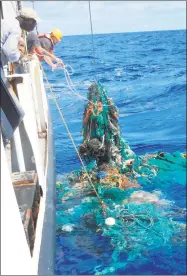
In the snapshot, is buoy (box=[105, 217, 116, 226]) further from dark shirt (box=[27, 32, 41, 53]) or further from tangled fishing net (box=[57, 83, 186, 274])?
dark shirt (box=[27, 32, 41, 53])

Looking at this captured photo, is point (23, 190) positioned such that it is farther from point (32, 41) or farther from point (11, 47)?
point (32, 41)

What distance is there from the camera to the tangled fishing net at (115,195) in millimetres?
5660

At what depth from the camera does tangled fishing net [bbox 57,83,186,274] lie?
5660 millimetres

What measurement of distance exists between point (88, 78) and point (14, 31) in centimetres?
2314

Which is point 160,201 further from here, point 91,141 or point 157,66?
point 157,66

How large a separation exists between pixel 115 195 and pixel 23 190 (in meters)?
3.26

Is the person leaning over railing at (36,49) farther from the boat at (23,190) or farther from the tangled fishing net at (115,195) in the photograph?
the boat at (23,190)

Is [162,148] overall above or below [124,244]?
below

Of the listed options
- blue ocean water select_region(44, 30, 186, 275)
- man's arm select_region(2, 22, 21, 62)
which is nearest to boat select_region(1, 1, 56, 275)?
man's arm select_region(2, 22, 21, 62)

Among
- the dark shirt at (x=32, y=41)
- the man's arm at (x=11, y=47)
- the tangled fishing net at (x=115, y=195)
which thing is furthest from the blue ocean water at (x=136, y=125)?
the man's arm at (x=11, y=47)

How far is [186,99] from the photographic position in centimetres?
1808

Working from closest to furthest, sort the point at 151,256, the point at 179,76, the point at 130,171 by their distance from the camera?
1. the point at 151,256
2. the point at 130,171
3. the point at 179,76

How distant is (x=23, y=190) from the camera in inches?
154

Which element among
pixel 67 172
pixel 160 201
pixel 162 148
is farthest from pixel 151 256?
pixel 162 148
